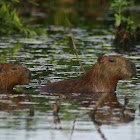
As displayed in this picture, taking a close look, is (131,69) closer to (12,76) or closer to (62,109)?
(62,109)

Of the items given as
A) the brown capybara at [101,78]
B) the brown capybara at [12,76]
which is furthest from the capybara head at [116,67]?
the brown capybara at [12,76]

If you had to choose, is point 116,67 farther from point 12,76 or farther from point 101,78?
point 12,76

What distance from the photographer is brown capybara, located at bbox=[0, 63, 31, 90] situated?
493 inches

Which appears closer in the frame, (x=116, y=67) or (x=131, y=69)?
(x=131, y=69)

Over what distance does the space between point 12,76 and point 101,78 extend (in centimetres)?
195

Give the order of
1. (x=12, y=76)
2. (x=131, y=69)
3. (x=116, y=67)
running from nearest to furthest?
(x=131, y=69), (x=116, y=67), (x=12, y=76)

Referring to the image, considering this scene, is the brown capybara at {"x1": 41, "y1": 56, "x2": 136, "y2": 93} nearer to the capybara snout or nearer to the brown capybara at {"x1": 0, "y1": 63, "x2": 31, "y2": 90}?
the capybara snout

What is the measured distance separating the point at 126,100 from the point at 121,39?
35.2ft

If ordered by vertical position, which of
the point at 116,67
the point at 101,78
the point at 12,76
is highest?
the point at 116,67

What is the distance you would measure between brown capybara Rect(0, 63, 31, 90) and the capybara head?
1.63 m

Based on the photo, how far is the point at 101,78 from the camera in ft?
39.2

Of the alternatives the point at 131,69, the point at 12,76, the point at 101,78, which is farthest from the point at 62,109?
the point at 12,76

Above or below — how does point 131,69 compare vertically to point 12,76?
above

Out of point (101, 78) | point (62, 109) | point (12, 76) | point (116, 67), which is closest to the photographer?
point (62, 109)
